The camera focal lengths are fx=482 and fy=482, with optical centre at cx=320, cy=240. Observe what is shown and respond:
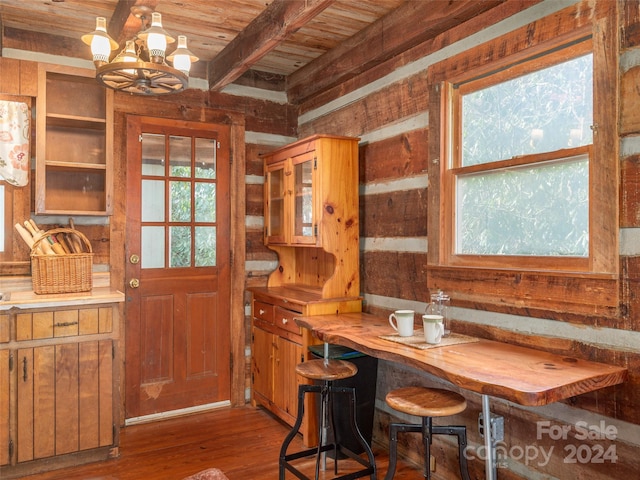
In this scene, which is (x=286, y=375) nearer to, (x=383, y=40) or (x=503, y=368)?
(x=503, y=368)

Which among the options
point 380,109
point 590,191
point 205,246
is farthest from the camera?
point 205,246

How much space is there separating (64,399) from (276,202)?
2.03 m

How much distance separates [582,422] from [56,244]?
3115mm

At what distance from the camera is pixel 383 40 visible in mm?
3096

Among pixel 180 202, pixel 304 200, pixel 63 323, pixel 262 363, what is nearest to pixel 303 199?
pixel 304 200

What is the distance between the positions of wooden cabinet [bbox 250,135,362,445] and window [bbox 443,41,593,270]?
2.80 ft

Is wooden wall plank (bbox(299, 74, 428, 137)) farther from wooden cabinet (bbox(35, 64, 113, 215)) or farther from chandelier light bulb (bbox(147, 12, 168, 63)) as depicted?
wooden cabinet (bbox(35, 64, 113, 215))

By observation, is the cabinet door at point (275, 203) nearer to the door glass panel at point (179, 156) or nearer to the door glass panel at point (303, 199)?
the door glass panel at point (303, 199)

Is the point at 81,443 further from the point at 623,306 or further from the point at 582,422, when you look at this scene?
the point at 623,306

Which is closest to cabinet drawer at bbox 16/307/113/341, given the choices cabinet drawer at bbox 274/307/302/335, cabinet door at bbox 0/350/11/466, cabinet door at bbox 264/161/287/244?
cabinet door at bbox 0/350/11/466

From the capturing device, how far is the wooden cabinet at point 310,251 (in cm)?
330

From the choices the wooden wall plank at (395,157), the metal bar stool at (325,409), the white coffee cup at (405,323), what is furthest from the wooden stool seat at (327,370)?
the wooden wall plank at (395,157)

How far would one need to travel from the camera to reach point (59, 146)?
3.43 meters

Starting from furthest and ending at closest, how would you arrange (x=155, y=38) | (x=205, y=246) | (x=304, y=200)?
(x=205, y=246)
(x=304, y=200)
(x=155, y=38)
